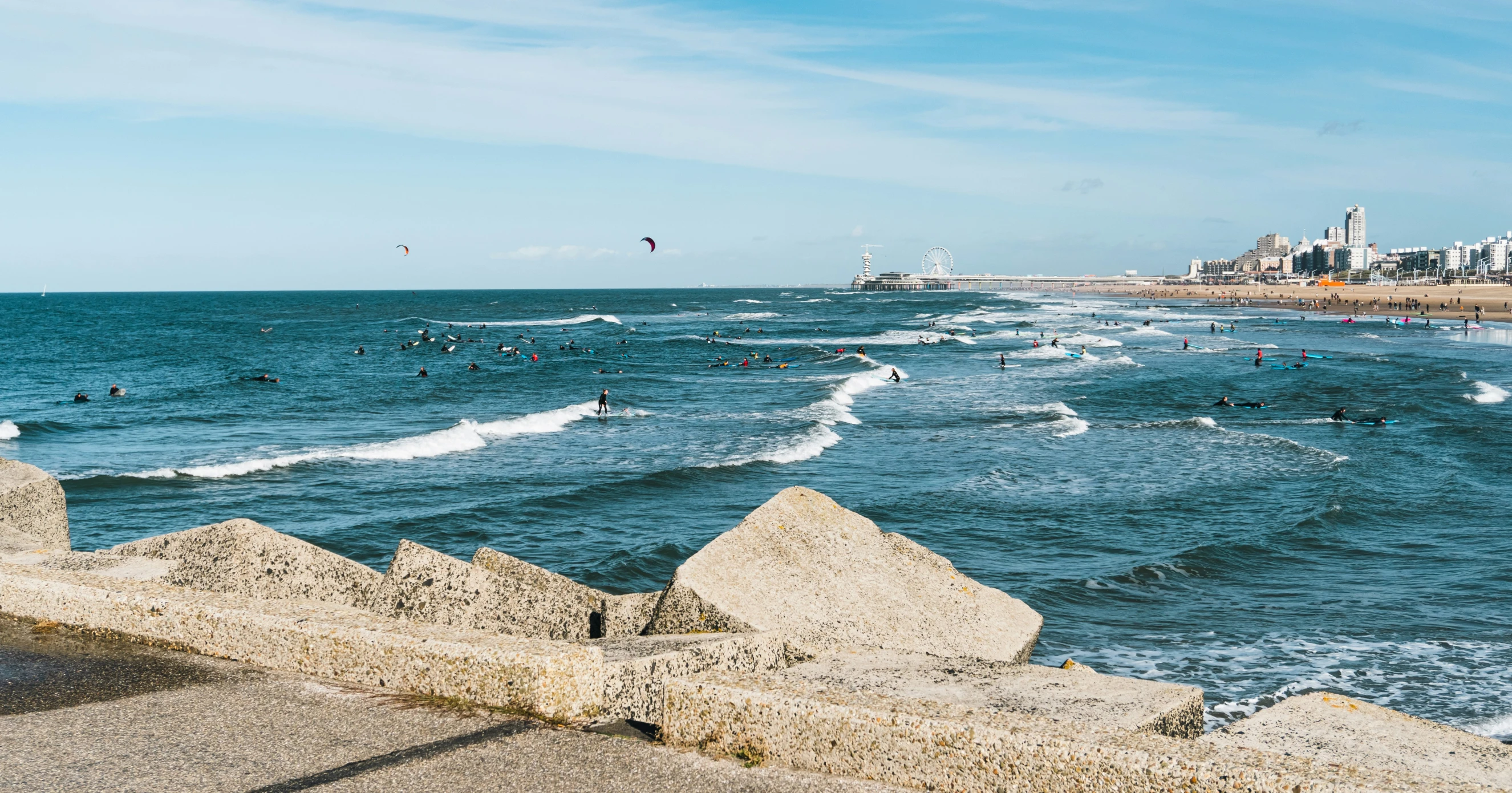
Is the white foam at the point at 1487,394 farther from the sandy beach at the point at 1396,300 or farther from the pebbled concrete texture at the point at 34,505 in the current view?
the sandy beach at the point at 1396,300

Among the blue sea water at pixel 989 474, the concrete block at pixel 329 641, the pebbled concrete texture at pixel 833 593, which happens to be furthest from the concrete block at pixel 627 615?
the blue sea water at pixel 989 474

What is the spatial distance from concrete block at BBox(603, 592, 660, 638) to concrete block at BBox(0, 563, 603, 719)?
1922mm

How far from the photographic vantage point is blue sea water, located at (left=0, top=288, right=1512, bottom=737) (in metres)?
13.7

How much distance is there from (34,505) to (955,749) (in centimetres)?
953

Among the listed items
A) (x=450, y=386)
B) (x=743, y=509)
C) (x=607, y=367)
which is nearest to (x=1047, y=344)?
(x=607, y=367)

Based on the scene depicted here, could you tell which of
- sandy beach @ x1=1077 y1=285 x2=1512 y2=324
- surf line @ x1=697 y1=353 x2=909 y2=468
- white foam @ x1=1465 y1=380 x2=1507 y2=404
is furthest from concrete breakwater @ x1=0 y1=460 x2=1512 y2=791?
sandy beach @ x1=1077 y1=285 x2=1512 y2=324

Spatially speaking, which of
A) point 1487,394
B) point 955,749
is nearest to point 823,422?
point 1487,394

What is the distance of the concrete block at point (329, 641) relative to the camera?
534 cm

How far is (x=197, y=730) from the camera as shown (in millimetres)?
5195

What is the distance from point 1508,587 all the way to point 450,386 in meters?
43.6

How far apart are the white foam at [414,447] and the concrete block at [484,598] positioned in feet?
69.2

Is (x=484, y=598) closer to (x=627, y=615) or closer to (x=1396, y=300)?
(x=627, y=615)

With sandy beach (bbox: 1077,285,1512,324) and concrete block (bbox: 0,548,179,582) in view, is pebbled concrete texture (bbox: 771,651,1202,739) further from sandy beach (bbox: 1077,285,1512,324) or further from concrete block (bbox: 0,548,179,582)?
sandy beach (bbox: 1077,285,1512,324)

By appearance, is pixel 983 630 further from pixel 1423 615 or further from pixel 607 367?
pixel 607 367
